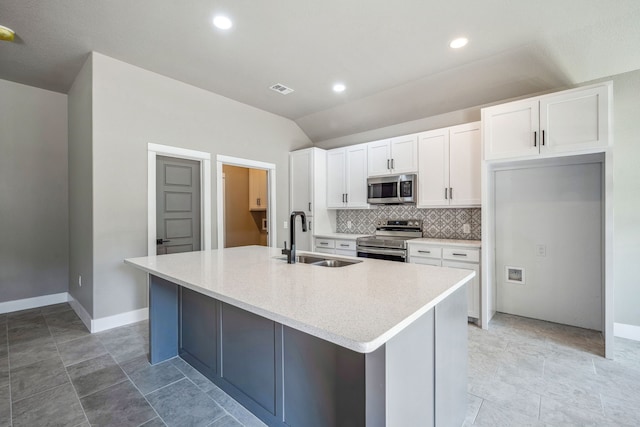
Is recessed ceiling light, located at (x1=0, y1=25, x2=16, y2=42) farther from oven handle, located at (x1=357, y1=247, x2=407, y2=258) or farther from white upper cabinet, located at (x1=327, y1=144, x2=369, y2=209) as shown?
oven handle, located at (x1=357, y1=247, x2=407, y2=258)

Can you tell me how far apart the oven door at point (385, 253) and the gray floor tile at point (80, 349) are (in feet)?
10.1

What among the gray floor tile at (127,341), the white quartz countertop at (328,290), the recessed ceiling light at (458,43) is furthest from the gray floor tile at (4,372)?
the recessed ceiling light at (458,43)

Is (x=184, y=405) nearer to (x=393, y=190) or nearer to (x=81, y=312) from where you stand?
(x=81, y=312)

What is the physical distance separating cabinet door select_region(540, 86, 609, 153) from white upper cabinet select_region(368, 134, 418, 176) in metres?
1.45

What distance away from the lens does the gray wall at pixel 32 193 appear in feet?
12.0

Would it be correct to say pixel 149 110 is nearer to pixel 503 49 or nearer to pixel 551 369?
pixel 503 49

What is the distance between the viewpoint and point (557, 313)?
327cm

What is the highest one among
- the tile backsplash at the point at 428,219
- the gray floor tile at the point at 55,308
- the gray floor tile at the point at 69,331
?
the tile backsplash at the point at 428,219

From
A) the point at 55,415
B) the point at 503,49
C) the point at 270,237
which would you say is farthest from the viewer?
the point at 270,237

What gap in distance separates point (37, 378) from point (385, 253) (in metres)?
3.53

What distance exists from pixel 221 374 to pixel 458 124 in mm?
3915

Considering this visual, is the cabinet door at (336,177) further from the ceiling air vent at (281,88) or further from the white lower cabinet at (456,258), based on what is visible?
the white lower cabinet at (456,258)

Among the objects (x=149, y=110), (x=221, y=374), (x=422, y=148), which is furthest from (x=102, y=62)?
(x=422, y=148)

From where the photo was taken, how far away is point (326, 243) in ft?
15.3
